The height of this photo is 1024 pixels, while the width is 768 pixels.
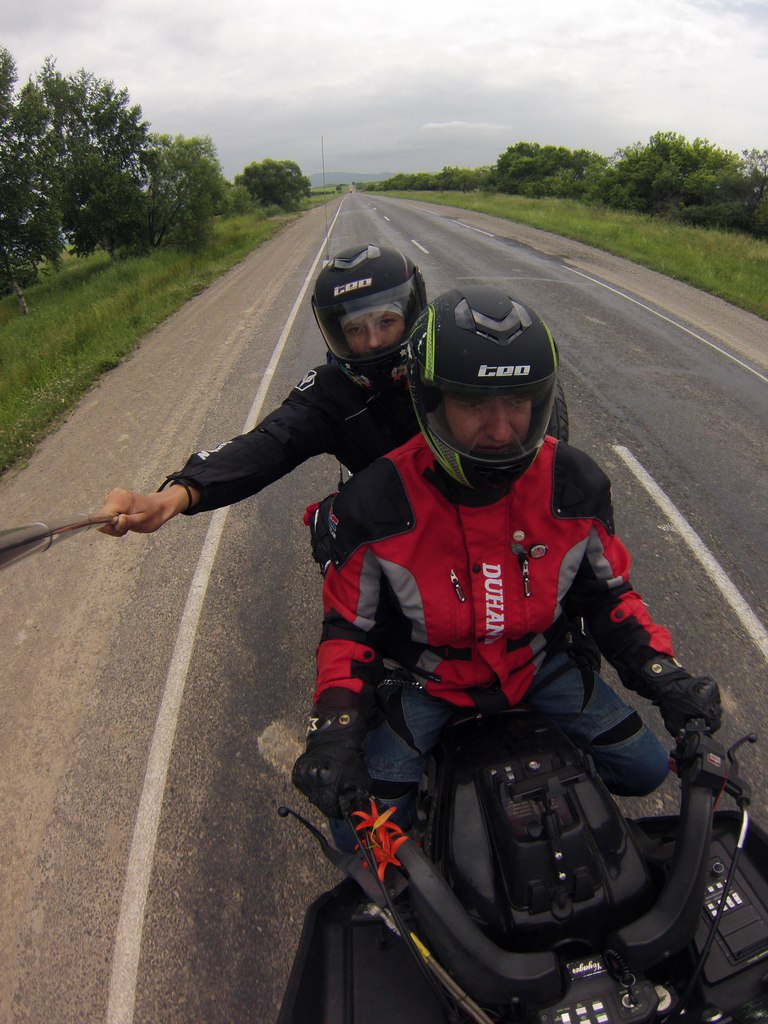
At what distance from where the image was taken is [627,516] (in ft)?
15.9

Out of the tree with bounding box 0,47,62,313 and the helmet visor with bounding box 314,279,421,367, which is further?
the tree with bounding box 0,47,62,313

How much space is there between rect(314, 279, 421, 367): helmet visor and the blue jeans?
5.07ft

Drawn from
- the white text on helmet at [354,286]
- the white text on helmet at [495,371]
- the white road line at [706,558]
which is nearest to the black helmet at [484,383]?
the white text on helmet at [495,371]

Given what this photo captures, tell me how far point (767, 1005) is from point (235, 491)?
229 cm

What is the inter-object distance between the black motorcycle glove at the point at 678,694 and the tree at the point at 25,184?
929 inches

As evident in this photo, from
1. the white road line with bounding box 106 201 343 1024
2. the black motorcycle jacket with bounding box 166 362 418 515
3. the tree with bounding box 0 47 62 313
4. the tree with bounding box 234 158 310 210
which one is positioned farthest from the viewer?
the tree with bounding box 234 158 310 210

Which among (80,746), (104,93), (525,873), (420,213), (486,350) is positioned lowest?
(80,746)

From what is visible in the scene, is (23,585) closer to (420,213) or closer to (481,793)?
(481,793)

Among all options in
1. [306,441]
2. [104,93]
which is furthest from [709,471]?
[104,93]

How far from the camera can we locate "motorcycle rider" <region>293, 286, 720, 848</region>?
173 centimetres

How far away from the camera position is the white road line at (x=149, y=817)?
2.27 meters

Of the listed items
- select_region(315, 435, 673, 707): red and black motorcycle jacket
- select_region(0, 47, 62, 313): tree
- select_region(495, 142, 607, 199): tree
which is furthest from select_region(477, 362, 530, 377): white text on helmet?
select_region(495, 142, 607, 199): tree

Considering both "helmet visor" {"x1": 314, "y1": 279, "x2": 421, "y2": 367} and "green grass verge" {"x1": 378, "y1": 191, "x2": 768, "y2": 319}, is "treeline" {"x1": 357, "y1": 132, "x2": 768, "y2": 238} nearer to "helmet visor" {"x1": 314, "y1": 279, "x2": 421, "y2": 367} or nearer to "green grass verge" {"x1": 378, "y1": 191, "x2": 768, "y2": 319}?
"green grass verge" {"x1": 378, "y1": 191, "x2": 768, "y2": 319}

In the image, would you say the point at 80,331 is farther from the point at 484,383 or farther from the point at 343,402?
the point at 484,383
